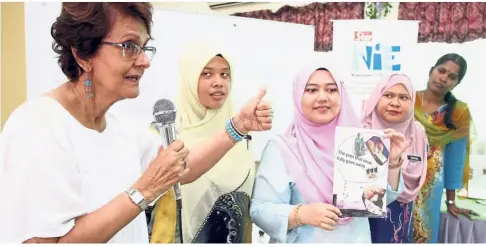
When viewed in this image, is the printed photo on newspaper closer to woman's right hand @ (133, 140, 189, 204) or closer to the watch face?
woman's right hand @ (133, 140, 189, 204)

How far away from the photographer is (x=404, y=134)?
178 centimetres

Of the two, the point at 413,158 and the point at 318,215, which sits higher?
the point at 413,158

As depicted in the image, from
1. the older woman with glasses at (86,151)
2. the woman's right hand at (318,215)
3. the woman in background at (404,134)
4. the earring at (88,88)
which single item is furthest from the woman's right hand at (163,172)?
the woman in background at (404,134)

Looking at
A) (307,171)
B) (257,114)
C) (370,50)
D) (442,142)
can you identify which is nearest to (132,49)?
(257,114)

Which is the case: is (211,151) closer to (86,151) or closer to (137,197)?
(137,197)

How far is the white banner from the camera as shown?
1754 mm

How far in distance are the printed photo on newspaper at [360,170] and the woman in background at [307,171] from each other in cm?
2

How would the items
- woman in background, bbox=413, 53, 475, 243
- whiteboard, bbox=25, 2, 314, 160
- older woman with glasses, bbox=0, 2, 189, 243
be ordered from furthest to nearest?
woman in background, bbox=413, 53, 475, 243 → whiteboard, bbox=25, 2, 314, 160 → older woman with glasses, bbox=0, 2, 189, 243

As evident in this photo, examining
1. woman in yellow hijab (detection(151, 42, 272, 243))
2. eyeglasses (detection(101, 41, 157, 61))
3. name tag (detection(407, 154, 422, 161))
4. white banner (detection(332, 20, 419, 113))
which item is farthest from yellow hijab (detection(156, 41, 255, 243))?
name tag (detection(407, 154, 422, 161))

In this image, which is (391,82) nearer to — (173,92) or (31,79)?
(173,92)

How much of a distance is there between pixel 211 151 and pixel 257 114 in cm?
21

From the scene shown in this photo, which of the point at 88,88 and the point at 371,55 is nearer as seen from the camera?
the point at 88,88

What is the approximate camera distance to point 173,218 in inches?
67.4

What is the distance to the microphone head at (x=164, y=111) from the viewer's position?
5.60 feet
